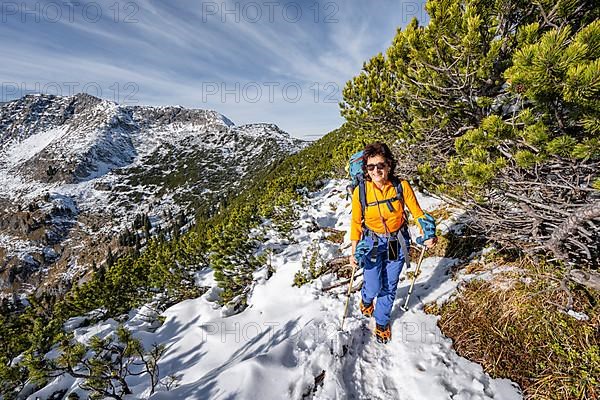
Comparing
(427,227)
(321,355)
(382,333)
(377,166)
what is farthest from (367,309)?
(377,166)

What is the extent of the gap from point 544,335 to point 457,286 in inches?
56.8

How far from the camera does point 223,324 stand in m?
6.48

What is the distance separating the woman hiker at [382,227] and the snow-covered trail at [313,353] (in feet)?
1.70

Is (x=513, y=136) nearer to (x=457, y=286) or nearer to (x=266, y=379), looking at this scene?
(x=457, y=286)

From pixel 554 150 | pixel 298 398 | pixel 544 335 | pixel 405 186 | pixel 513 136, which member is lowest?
pixel 298 398

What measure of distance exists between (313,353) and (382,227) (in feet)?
7.12

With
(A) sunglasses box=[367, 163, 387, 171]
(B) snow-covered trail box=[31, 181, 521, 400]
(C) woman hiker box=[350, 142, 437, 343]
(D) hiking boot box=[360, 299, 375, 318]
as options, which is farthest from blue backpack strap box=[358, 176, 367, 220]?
(B) snow-covered trail box=[31, 181, 521, 400]

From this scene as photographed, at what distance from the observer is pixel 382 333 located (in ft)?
14.1

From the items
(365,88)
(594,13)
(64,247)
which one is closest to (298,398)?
(594,13)

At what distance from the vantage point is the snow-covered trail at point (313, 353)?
134 inches

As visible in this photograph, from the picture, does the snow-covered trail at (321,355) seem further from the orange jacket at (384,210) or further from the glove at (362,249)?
the orange jacket at (384,210)

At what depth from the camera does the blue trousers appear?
4109 mm

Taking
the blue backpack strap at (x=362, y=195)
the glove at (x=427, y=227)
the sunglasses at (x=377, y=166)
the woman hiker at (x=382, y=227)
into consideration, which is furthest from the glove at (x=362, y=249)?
the sunglasses at (x=377, y=166)

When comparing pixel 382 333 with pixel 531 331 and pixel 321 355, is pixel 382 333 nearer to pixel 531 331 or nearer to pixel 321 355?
pixel 321 355
